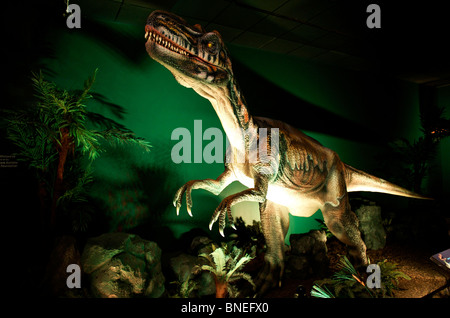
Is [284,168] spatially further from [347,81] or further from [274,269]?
[347,81]

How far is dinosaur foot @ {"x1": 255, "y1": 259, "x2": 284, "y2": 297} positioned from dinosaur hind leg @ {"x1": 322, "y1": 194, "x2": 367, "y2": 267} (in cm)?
72

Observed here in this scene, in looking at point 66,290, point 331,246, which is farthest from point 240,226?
point 66,290

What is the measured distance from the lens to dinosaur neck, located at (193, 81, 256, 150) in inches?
75.6

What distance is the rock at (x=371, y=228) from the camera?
12.8 ft

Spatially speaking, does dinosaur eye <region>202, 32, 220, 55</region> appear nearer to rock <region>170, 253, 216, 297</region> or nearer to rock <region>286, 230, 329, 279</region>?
rock <region>170, 253, 216, 297</region>

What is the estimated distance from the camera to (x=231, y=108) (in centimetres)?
202

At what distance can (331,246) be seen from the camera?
409 centimetres

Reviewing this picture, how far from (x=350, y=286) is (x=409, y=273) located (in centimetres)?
131

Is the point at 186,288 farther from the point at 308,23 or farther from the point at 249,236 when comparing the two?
the point at 308,23

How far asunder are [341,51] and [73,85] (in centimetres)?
413

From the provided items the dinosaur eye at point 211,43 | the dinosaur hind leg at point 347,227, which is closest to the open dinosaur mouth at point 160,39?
the dinosaur eye at point 211,43

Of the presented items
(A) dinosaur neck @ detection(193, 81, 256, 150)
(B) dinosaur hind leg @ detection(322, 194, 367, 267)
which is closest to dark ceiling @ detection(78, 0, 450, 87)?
(A) dinosaur neck @ detection(193, 81, 256, 150)

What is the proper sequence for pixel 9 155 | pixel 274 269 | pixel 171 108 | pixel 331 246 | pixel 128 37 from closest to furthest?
pixel 9 155 < pixel 274 269 < pixel 128 37 < pixel 171 108 < pixel 331 246

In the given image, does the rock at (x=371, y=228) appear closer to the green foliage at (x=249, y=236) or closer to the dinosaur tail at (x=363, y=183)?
the dinosaur tail at (x=363, y=183)
